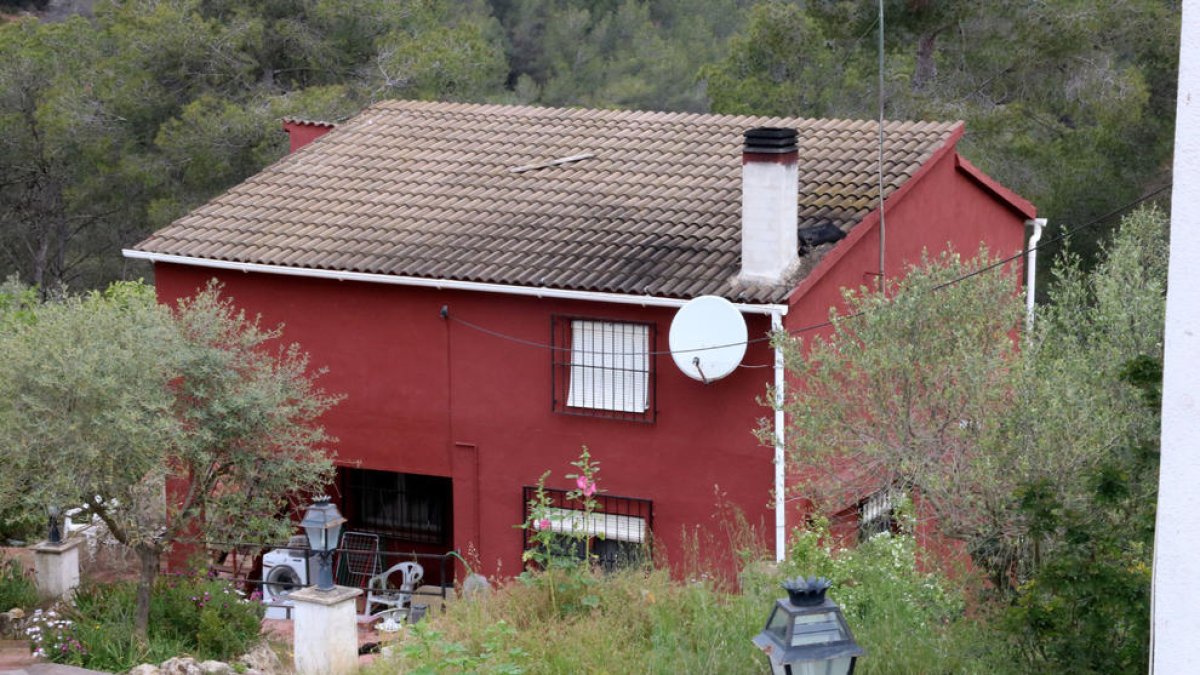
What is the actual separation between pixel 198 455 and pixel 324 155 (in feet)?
22.6

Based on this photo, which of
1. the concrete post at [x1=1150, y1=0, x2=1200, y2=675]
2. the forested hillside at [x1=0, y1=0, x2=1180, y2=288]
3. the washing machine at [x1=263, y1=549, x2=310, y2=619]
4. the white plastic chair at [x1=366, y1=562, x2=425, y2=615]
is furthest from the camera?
the forested hillside at [x1=0, y1=0, x2=1180, y2=288]

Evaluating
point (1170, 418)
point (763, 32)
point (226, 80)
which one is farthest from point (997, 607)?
point (226, 80)

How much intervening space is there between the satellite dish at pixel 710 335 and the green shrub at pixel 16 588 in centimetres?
629

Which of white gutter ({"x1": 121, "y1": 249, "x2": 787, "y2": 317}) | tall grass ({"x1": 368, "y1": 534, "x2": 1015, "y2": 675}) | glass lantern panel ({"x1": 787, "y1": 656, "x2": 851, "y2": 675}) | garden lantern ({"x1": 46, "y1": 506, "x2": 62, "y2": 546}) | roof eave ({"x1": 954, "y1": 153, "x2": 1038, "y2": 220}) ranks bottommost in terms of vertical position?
garden lantern ({"x1": 46, "y1": 506, "x2": 62, "y2": 546})

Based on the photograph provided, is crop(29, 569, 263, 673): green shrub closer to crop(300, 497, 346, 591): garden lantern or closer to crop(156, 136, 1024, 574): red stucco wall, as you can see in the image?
crop(300, 497, 346, 591): garden lantern

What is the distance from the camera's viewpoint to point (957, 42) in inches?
996

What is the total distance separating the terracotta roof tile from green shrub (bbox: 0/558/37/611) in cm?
426

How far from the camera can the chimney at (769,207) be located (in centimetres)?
1357

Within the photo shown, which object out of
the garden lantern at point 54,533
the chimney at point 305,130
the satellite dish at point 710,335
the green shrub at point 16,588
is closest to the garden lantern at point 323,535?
the garden lantern at point 54,533

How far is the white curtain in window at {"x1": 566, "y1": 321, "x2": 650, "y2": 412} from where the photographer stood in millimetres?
14391

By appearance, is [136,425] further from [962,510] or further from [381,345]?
[962,510]

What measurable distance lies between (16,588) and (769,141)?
26.7 feet

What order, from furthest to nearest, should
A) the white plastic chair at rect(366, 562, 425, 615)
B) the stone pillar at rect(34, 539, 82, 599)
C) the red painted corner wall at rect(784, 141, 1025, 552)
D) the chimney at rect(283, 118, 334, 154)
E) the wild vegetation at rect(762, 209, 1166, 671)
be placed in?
the chimney at rect(283, 118, 334, 154) → the white plastic chair at rect(366, 562, 425, 615) → the red painted corner wall at rect(784, 141, 1025, 552) → the stone pillar at rect(34, 539, 82, 599) → the wild vegetation at rect(762, 209, 1166, 671)

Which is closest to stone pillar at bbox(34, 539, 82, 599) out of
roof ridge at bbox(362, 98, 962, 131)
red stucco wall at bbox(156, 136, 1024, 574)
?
red stucco wall at bbox(156, 136, 1024, 574)
